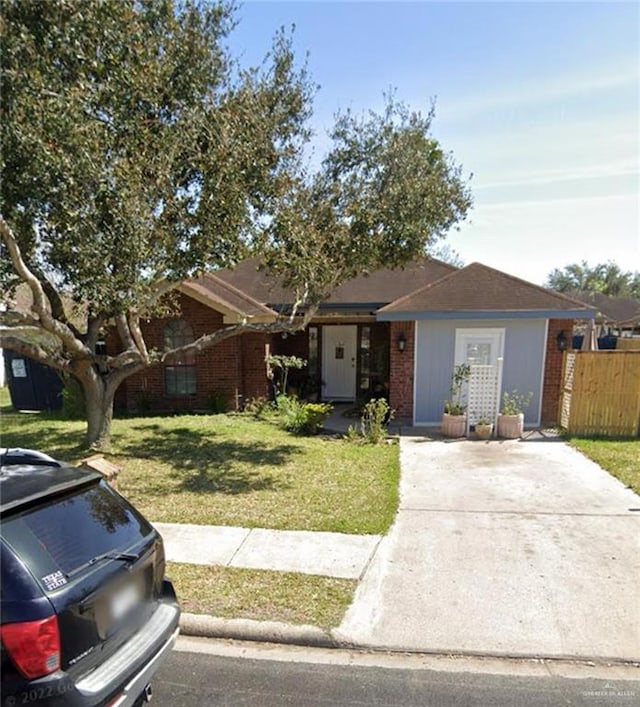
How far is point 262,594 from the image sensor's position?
3932mm

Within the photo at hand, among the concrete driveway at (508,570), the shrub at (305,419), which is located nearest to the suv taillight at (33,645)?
the concrete driveway at (508,570)

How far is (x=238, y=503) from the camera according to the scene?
6.04 metres

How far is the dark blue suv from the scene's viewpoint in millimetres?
2023

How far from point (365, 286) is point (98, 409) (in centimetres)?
853

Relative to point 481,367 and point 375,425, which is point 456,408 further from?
point 375,425

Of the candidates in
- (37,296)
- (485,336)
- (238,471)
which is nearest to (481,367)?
(485,336)

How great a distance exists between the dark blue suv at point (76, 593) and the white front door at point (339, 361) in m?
11.2

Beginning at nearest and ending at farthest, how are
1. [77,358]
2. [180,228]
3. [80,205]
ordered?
1. [80,205]
2. [180,228]
3. [77,358]

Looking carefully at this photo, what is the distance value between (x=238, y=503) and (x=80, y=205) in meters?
4.12

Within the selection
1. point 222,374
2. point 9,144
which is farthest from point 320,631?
point 222,374

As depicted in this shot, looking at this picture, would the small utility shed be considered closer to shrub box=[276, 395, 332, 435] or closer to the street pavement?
shrub box=[276, 395, 332, 435]

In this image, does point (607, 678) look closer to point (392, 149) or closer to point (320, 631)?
point (320, 631)

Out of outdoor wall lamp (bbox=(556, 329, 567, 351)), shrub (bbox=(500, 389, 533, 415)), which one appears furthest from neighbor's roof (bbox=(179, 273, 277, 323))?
outdoor wall lamp (bbox=(556, 329, 567, 351))

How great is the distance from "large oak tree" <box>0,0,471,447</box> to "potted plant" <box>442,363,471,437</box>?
2.96 metres
